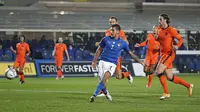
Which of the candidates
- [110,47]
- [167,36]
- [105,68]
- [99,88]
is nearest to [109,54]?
[110,47]

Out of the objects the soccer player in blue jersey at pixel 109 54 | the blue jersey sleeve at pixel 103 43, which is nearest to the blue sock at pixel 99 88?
the soccer player in blue jersey at pixel 109 54

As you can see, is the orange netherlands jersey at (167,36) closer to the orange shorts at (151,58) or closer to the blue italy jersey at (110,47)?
the blue italy jersey at (110,47)

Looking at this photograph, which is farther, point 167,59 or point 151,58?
point 151,58

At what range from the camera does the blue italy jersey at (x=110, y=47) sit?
15.7 meters

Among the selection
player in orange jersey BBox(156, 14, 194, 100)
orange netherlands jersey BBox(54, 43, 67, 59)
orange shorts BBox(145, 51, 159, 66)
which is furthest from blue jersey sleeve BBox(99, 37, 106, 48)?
orange netherlands jersey BBox(54, 43, 67, 59)

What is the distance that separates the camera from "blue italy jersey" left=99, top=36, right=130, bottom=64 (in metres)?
15.7

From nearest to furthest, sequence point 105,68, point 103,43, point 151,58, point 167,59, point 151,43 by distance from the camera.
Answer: point 105,68, point 103,43, point 167,59, point 151,58, point 151,43

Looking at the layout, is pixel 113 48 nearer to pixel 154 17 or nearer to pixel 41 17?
pixel 41 17

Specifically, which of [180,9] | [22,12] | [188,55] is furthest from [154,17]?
[22,12]

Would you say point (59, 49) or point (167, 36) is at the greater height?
point (167, 36)

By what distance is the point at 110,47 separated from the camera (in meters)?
15.8

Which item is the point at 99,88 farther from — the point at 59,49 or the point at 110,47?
the point at 59,49

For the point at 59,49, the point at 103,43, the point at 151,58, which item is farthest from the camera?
the point at 59,49

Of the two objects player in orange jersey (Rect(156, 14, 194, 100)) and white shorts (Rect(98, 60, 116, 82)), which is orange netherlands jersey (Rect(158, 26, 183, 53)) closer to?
player in orange jersey (Rect(156, 14, 194, 100))
